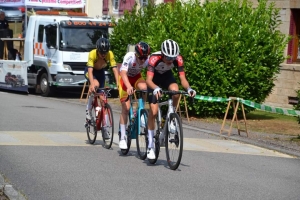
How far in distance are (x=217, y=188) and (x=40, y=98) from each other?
16.2 meters

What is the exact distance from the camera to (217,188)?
366 inches

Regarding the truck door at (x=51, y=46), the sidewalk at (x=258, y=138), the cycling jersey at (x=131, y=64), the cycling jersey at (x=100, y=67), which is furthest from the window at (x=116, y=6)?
the cycling jersey at (x=131, y=64)

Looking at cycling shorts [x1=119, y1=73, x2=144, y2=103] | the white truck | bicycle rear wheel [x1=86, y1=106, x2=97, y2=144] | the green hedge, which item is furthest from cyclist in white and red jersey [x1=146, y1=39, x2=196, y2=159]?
the white truck

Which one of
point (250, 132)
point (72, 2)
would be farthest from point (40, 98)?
point (250, 132)

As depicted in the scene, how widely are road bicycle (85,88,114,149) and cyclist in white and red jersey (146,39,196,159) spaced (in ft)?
5.01

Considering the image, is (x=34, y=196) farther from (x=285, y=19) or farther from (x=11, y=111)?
(x=285, y=19)

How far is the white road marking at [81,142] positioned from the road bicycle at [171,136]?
239 cm

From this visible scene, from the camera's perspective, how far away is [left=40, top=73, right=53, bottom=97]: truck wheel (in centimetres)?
2548

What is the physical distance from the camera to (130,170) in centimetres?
1035

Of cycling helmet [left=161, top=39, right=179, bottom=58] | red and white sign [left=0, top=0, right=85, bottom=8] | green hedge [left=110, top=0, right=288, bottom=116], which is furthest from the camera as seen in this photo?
red and white sign [left=0, top=0, right=85, bottom=8]

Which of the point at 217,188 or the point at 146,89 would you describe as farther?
the point at 146,89

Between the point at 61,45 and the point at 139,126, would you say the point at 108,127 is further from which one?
the point at 61,45

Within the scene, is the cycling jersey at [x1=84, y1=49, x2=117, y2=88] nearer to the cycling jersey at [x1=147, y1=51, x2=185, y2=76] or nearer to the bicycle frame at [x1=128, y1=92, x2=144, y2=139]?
the bicycle frame at [x1=128, y1=92, x2=144, y2=139]

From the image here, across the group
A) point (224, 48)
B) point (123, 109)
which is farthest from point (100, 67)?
point (224, 48)
